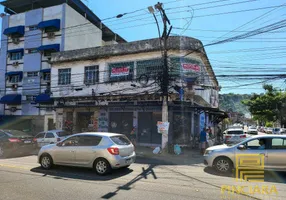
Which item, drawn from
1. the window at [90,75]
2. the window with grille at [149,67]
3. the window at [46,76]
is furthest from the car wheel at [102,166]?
the window at [46,76]

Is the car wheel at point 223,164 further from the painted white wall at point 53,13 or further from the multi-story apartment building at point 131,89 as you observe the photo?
the painted white wall at point 53,13

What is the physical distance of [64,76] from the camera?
21.8m

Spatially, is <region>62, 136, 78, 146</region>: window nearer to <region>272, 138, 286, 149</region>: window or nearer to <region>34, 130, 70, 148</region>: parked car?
<region>34, 130, 70, 148</region>: parked car

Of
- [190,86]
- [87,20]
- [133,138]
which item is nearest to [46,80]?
[87,20]

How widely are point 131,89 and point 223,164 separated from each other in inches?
421

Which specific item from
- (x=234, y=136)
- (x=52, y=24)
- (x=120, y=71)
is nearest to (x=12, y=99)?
(x=52, y=24)

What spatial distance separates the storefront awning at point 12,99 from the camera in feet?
97.9

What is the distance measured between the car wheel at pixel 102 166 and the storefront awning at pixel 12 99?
86.8ft

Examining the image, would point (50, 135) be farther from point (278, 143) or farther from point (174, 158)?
point (278, 143)

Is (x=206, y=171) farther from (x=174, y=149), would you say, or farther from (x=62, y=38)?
(x=62, y=38)

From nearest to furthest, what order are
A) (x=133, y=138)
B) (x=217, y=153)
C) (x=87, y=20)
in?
(x=217, y=153) < (x=133, y=138) < (x=87, y=20)

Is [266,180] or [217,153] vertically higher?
[217,153]

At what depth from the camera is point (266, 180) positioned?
759 centimetres

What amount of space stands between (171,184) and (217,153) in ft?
9.35
